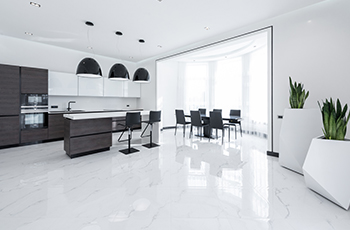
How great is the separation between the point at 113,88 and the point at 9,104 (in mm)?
3014

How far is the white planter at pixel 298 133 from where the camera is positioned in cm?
278

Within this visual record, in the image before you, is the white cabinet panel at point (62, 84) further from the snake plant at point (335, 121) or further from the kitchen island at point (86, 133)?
the snake plant at point (335, 121)

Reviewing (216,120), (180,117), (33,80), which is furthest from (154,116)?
(33,80)

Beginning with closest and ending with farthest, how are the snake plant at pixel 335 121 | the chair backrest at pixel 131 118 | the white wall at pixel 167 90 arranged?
the snake plant at pixel 335 121 < the chair backrest at pixel 131 118 < the white wall at pixel 167 90

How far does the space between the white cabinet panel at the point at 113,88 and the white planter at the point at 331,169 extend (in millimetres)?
6154

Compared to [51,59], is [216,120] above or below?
below

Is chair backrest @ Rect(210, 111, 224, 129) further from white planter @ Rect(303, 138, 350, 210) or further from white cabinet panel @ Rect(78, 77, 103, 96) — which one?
white cabinet panel @ Rect(78, 77, 103, 96)

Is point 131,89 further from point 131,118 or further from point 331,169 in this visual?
point 331,169

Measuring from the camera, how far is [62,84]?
17.1 ft

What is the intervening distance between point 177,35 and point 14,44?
4.60 meters

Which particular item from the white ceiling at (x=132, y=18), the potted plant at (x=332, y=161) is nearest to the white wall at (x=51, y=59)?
the white ceiling at (x=132, y=18)

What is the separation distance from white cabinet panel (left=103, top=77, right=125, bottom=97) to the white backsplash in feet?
1.28

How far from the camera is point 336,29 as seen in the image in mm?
2871

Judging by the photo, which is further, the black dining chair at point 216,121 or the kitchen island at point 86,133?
the black dining chair at point 216,121
